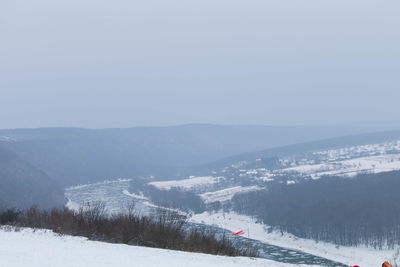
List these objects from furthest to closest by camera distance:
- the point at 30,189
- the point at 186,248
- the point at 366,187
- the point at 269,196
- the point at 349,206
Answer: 1. the point at 30,189
2. the point at 269,196
3. the point at 366,187
4. the point at 349,206
5. the point at 186,248

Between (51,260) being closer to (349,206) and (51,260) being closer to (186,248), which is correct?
(186,248)

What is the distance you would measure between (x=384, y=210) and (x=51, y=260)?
368 feet

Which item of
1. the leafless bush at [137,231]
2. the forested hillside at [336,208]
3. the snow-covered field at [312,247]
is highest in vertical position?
the leafless bush at [137,231]

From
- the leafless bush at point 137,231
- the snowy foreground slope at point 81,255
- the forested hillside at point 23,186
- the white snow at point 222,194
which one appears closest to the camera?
the snowy foreground slope at point 81,255

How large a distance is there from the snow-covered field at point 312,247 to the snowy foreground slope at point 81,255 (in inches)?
2152

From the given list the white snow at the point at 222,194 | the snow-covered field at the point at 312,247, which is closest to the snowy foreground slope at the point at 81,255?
the snow-covered field at the point at 312,247

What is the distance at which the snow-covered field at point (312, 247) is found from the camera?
2990 inches

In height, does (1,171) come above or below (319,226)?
above

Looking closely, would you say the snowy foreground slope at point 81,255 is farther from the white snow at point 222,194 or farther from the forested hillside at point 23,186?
the white snow at point 222,194

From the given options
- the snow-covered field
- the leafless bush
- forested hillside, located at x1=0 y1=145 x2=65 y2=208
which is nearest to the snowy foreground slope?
the leafless bush

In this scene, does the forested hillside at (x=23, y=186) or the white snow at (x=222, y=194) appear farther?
the white snow at (x=222, y=194)

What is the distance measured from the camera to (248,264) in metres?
17.7

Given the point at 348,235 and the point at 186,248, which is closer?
the point at 186,248

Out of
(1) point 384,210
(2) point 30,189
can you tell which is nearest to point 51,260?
(1) point 384,210
